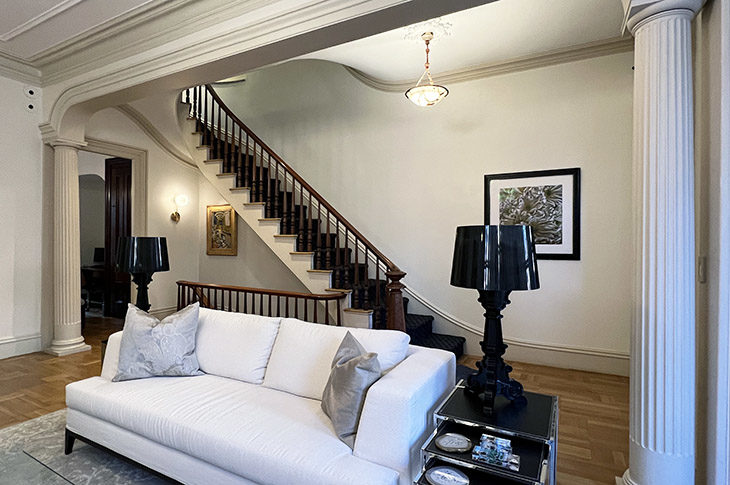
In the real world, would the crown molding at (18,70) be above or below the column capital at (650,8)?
above

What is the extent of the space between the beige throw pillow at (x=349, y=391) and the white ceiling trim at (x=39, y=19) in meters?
3.67

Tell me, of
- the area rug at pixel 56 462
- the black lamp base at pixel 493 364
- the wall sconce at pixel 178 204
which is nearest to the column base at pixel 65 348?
the area rug at pixel 56 462

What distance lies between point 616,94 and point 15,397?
6.25 m

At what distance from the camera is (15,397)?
3336 mm

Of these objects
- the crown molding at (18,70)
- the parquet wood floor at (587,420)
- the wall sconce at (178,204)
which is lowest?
the parquet wood floor at (587,420)

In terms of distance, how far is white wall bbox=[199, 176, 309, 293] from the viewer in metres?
6.05

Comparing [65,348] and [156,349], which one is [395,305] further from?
[65,348]

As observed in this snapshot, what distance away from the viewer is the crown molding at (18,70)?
4.28 meters

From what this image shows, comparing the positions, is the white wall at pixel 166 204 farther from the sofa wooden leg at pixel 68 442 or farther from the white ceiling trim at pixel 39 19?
the sofa wooden leg at pixel 68 442

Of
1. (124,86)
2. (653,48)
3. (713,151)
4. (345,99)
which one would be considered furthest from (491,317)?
(345,99)

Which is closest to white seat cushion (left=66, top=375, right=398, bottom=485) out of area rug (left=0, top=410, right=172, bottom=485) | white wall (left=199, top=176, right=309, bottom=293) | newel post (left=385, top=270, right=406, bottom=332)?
area rug (left=0, top=410, right=172, bottom=485)

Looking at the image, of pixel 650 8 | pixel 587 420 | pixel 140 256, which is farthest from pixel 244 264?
pixel 650 8

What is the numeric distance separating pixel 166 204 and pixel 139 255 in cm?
322

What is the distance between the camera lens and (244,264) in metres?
6.38
